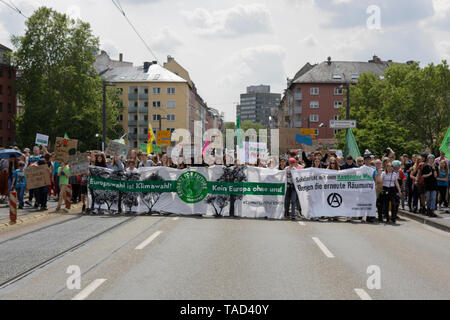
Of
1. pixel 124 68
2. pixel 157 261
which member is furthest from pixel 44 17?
pixel 157 261

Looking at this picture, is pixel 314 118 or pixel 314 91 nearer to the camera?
pixel 314 91

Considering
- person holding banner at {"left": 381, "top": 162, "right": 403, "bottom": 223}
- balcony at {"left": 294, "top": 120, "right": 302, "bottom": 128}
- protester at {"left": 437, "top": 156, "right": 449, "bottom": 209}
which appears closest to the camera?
person holding banner at {"left": 381, "top": 162, "right": 403, "bottom": 223}

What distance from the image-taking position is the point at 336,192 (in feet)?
52.1

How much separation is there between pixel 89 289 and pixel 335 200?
34.5 ft

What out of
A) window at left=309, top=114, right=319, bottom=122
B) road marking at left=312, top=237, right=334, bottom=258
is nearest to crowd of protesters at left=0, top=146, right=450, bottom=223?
road marking at left=312, top=237, right=334, bottom=258

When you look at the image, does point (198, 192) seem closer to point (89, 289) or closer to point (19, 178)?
point (19, 178)

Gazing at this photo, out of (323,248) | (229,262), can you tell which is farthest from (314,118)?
(229,262)

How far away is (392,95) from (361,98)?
4.53 m

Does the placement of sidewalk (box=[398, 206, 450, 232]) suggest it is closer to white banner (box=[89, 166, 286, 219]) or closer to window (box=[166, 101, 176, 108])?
white banner (box=[89, 166, 286, 219])

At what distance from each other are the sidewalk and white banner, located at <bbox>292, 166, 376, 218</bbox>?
1557 mm

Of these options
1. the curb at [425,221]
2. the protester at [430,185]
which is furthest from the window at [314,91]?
the protester at [430,185]

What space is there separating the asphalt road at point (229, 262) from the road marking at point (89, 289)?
0.01 meters

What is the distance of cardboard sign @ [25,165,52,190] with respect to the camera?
1719 cm

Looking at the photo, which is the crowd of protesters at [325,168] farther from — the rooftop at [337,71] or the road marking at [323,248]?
the rooftop at [337,71]
